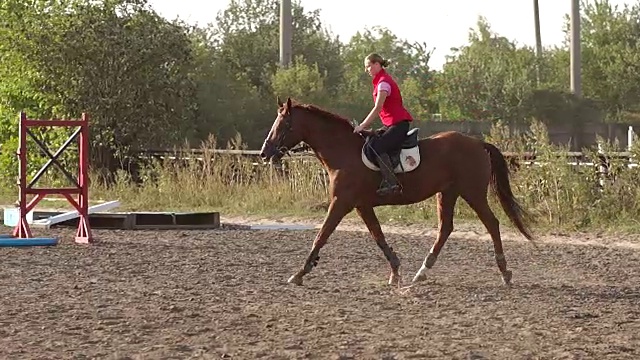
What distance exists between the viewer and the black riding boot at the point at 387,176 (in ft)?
41.4

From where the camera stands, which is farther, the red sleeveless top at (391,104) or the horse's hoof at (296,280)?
the red sleeveless top at (391,104)

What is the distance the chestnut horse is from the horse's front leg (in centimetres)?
1

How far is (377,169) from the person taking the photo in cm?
1273

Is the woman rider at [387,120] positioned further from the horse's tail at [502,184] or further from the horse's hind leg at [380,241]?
the horse's tail at [502,184]

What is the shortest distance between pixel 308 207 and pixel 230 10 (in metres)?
27.8

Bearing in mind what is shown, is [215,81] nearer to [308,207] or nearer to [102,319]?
[308,207]

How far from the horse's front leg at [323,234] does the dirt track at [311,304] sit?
14 cm

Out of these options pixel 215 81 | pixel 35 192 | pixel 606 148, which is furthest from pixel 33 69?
pixel 606 148

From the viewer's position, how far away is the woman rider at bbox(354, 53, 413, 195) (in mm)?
12594

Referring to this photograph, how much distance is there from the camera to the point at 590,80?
186 ft

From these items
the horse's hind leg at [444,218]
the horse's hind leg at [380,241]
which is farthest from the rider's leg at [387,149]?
the horse's hind leg at [444,218]

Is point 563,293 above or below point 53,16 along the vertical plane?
below

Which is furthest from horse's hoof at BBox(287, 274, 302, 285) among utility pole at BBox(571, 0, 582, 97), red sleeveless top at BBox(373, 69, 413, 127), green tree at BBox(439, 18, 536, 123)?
green tree at BBox(439, 18, 536, 123)

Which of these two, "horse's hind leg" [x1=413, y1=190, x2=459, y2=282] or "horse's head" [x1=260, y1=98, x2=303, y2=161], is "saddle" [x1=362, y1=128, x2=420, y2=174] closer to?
"horse's hind leg" [x1=413, y1=190, x2=459, y2=282]
